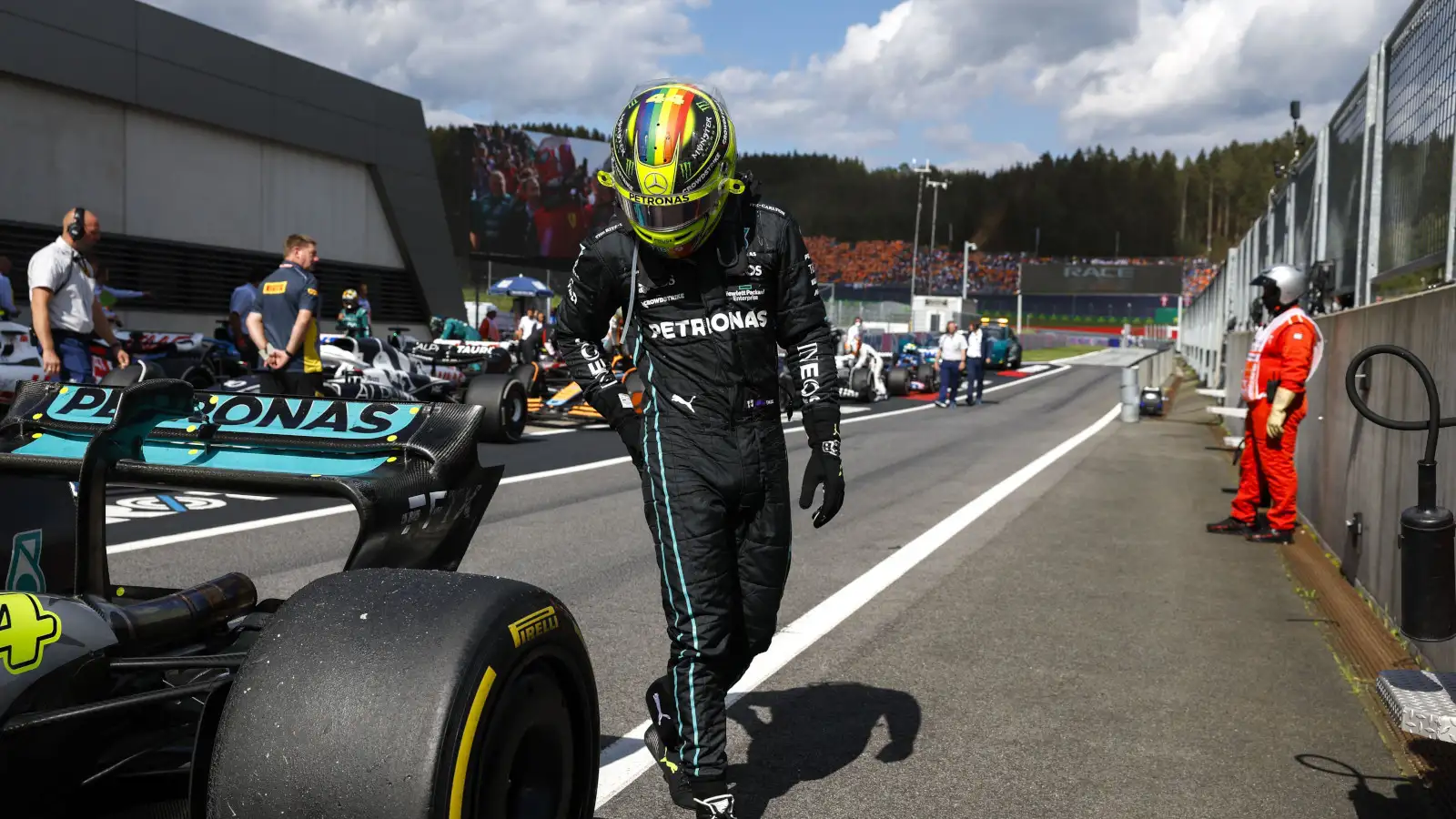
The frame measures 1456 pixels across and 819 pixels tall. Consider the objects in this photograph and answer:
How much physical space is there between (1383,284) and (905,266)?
121 metres

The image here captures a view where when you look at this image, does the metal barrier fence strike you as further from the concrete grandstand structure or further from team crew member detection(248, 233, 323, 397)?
the concrete grandstand structure

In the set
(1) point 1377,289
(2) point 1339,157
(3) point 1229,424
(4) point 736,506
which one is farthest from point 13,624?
(3) point 1229,424

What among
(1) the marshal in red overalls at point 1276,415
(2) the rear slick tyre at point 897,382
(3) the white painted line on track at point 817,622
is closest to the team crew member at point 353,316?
(3) the white painted line on track at point 817,622

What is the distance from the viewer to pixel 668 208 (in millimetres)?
3506

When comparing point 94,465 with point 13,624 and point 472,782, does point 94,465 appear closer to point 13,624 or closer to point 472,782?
point 13,624

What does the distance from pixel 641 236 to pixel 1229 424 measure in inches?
635

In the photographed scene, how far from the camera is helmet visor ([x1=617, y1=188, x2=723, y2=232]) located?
3.50 metres

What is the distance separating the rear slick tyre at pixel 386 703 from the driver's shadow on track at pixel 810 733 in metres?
1.51

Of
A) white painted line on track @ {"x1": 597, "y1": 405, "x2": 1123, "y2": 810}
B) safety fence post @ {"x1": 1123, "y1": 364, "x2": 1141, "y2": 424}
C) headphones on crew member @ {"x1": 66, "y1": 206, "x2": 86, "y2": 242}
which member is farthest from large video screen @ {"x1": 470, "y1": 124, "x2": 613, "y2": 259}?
A: headphones on crew member @ {"x1": 66, "y1": 206, "x2": 86, "y2": 242}

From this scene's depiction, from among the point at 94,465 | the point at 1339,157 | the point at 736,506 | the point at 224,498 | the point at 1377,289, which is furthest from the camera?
the point at 1339,157

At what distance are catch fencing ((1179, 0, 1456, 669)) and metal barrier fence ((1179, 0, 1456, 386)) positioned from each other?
0.04ft

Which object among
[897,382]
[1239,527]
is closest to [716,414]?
[1239,527]

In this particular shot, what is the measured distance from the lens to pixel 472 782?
2.17m

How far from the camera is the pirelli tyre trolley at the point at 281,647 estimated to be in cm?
209
